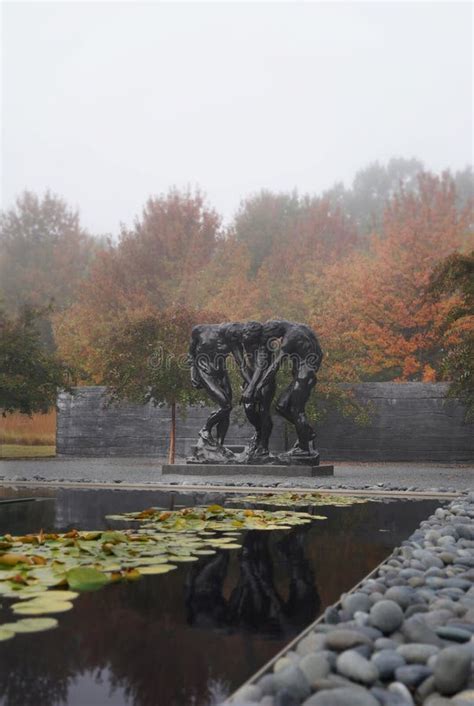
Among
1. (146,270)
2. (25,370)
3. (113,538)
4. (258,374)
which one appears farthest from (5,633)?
(146,270)

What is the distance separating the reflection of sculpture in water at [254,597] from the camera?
3139 mm

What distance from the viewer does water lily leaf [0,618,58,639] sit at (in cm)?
292

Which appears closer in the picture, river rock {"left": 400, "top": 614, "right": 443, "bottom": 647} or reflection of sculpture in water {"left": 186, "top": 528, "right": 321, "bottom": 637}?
river rock {"left": 400, "top": 614, "right": 443, "bottom": 647}

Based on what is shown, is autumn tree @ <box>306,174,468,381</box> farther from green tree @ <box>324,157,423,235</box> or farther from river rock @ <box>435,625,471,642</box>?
green tree @ <box>324,157,423,235</box>

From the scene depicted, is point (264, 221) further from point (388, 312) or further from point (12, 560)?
point (12, 560)

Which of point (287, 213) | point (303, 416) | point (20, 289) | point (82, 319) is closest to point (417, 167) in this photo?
point (287, 213)

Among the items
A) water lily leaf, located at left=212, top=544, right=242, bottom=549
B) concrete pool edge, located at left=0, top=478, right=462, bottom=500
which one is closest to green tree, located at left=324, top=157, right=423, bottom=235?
concrete pool edge, located at left=0, top=478, right=462, bottom=500

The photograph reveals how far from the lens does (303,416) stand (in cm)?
1371

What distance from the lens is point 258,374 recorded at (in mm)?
13578

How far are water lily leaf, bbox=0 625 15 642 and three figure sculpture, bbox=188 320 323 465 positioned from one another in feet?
34.9

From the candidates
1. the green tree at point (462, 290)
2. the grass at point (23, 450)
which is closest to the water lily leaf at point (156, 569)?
the green tree at point (462, 290)

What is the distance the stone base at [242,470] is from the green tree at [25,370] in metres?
4.41

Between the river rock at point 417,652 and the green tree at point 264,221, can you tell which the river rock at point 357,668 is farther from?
the green tree at point 264,221

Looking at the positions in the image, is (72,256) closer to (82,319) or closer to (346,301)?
(82,319)
